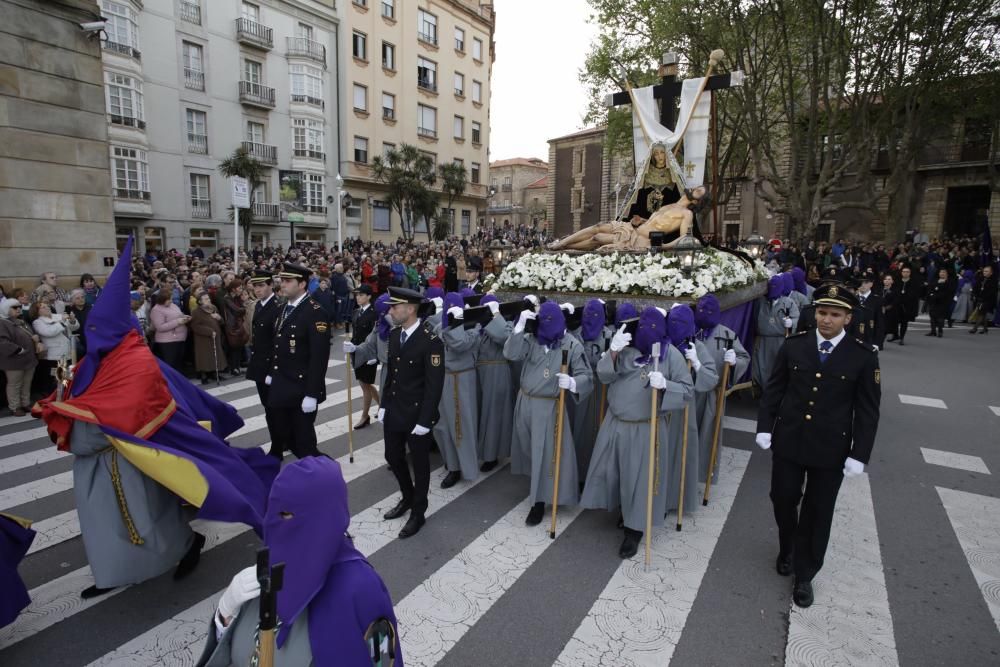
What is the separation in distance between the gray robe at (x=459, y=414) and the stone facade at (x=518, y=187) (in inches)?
3098

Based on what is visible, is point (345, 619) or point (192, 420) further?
point (192, 420)

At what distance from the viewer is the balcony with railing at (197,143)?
94.3ft

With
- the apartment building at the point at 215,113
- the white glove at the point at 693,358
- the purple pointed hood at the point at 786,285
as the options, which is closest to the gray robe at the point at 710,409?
the white glove at the point at 693,358

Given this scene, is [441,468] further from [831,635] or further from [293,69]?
[293,69]

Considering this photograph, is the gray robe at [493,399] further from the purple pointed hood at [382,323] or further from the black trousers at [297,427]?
the black trousers at [297,427]

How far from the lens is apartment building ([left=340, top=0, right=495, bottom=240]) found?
37281 mm

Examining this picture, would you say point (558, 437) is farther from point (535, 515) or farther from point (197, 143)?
point (197, 143)

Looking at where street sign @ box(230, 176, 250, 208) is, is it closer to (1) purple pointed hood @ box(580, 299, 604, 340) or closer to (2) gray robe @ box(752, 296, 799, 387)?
(1) purple pointed hood @ box(580, 299, 604, 340)

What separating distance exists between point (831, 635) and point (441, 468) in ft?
12.8

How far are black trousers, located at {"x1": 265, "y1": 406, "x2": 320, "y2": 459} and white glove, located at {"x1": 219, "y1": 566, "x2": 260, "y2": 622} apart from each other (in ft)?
12.0

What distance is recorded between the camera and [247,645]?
1.84 m

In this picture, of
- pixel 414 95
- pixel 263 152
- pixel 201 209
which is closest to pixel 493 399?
pixel 201 209

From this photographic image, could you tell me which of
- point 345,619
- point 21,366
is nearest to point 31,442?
point 21,366

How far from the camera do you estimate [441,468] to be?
631 centimetres
